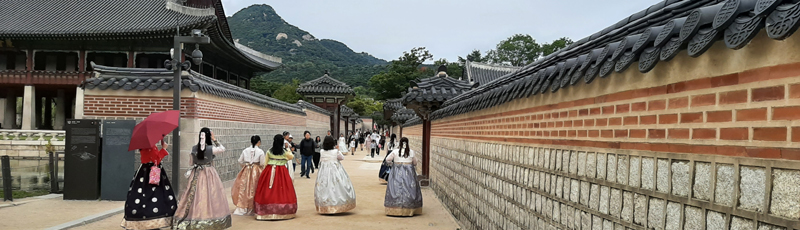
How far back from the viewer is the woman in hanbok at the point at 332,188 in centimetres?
833

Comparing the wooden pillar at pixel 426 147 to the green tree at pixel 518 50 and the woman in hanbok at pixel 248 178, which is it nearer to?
the woman in hanbok at pixel 248 178

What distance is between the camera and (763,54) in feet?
5.29

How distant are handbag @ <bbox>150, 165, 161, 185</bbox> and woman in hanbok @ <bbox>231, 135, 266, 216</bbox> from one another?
1.73 metres

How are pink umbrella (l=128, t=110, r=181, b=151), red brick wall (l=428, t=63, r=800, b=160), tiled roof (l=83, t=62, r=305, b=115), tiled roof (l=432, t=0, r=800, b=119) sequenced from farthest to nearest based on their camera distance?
tiled roof (l=83, t=62, r=305, b=115)
pink umbrella (l=128, t=110, r=181, b=151)
red brick wall (l=428, t=63, r=800, b=160)
tiled roof (l=432, t=0, r=800, b=119)

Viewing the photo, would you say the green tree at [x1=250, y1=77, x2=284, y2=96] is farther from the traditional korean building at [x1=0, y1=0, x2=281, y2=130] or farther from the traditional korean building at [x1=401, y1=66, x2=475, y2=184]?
the traditional korean building at [x1=401, y1=66, x2=475, y2=184]

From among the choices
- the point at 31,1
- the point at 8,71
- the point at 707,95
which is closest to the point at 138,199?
the point at 707,95

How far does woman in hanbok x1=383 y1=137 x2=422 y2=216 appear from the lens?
8.24m

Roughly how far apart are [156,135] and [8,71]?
2095 cm

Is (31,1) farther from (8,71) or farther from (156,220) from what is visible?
(156,220)

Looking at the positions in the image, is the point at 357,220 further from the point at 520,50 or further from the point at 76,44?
the point at 520,50

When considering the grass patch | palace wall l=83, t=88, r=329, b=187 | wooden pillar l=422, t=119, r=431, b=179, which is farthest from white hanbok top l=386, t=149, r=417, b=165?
the grass patch

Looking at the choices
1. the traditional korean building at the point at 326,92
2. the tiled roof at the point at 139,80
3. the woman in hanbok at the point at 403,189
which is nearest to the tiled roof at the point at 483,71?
the traditional korean building at the point at 326,92

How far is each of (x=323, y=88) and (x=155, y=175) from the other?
73.4ft

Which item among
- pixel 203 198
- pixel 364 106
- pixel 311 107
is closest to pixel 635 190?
pixel 203 198
